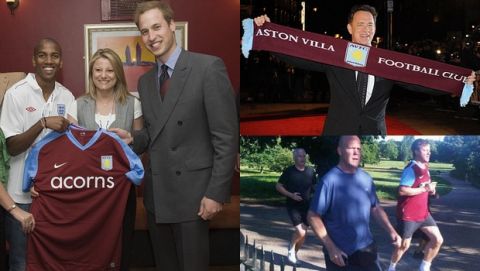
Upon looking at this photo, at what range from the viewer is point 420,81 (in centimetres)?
322

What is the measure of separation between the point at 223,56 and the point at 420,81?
2.11 meters

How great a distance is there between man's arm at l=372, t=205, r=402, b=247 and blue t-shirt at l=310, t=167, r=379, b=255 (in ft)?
0.10

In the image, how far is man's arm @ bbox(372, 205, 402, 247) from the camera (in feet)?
9.70

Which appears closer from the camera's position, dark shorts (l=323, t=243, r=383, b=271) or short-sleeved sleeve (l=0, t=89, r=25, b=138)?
dark shorts (l=323, t=243, r=383, b=271)

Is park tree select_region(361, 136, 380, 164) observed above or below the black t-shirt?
above

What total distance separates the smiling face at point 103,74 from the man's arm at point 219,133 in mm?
571

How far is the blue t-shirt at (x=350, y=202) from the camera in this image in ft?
9.71

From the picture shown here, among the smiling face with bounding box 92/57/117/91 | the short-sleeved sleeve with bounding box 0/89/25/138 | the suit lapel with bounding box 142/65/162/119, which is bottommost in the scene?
the short-sleeved sleeve with bounding box 0/89/25/138

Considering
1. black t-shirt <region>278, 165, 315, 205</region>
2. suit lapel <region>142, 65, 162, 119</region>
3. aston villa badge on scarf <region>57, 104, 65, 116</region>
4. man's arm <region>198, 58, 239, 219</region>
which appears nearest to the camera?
man's arm <region>198, 58, 239, 219</region>

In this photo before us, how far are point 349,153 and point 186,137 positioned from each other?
84cm

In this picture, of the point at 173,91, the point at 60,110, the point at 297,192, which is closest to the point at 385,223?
the point at 297,192

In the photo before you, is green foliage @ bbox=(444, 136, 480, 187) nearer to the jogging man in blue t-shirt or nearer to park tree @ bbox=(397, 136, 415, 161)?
park tree @ bbox=(397, 136, 415, 161)

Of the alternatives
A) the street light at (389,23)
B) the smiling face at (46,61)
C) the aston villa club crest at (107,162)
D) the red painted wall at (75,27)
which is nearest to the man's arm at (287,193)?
the aston villa club crest at (107,162)

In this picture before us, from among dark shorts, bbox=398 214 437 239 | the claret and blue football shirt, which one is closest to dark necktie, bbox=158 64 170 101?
the claret and blue football shirt
